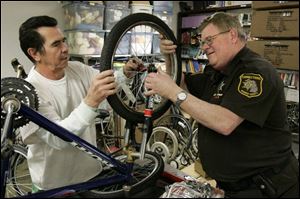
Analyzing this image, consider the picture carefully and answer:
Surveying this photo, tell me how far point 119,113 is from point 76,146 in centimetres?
24

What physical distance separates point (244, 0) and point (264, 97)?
3.40 meters

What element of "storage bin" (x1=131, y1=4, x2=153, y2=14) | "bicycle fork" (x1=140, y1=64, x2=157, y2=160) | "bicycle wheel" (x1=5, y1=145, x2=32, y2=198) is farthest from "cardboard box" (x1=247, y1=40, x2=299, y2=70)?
"storage bin" (x1=131, y1=4, x2=153, y2=14)

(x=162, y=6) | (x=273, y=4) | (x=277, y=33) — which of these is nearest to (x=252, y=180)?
(x=277, y=33)

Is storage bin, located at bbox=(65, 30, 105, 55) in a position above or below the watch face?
above

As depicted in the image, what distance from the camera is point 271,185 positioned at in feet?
3.82

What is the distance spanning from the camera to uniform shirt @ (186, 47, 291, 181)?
1078 mm

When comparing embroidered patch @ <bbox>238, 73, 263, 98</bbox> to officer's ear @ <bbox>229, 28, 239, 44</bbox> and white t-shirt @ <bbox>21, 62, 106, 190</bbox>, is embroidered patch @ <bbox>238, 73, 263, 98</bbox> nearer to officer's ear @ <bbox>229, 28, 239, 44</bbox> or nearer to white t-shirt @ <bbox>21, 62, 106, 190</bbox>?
officer's ear @ <bbox>229, 28, 239, 44</bbox>

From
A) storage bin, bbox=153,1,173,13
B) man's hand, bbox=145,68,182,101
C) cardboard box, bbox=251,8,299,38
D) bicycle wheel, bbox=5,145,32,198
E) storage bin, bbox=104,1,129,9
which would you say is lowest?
bicycle wheel, bbox=5,145,32,198

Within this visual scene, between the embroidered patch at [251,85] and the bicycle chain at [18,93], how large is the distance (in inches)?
32.2

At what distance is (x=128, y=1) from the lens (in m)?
3.77

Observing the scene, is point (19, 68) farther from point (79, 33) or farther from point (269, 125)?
point (79, 33)

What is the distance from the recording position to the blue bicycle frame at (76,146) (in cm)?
105

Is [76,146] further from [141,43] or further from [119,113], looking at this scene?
[141,43]

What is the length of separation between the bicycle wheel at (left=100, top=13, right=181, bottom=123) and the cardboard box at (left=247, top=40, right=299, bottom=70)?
427 mm
